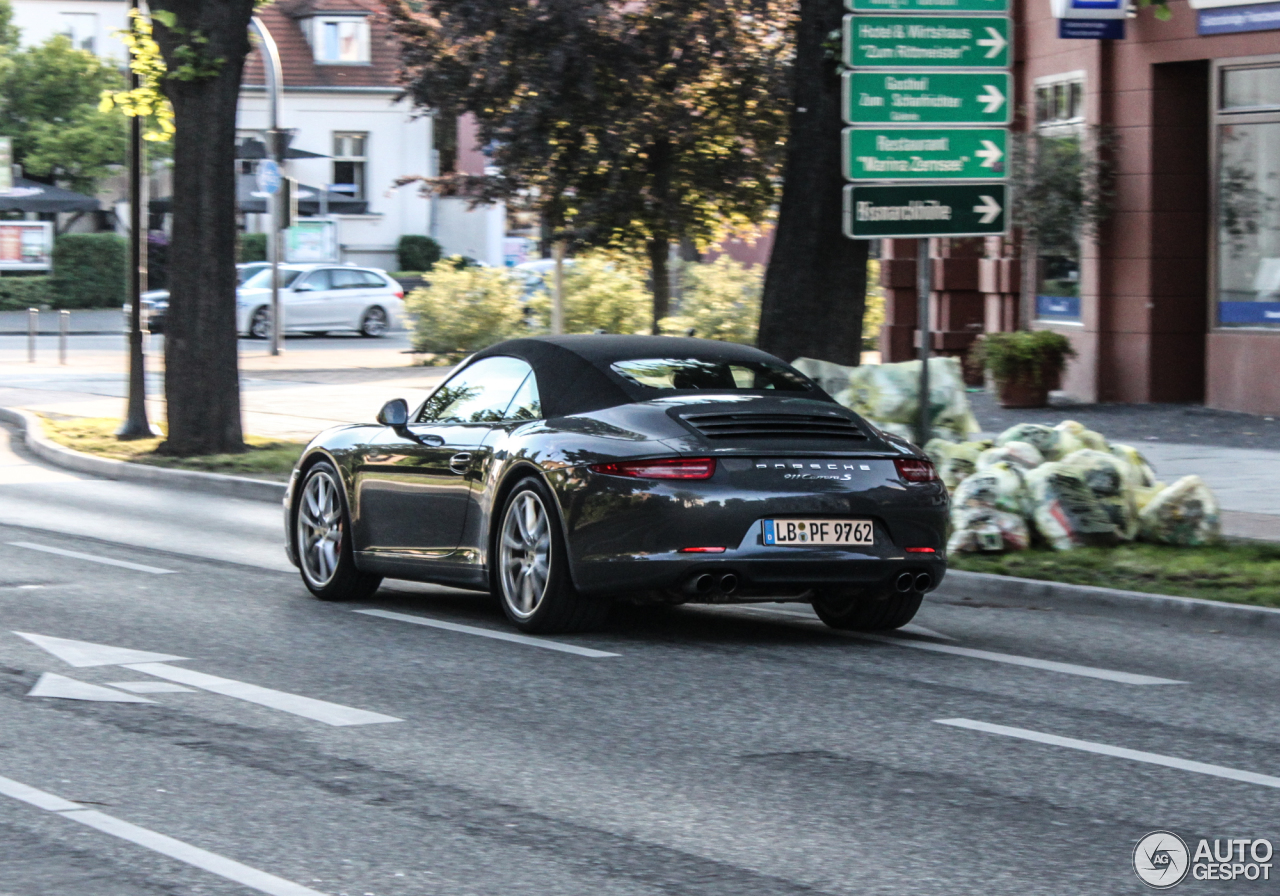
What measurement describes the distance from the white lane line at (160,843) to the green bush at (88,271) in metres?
Answer: 48.6

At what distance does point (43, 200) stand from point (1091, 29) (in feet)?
120

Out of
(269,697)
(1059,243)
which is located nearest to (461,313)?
(1059,243)

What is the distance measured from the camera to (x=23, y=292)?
51.0 metres

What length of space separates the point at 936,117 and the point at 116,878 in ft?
30.2

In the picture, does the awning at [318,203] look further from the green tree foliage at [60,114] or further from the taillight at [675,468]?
the taillight at [675,468]

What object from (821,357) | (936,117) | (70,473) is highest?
(936,117)

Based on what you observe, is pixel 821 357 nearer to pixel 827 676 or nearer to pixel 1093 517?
pixel 1093 517

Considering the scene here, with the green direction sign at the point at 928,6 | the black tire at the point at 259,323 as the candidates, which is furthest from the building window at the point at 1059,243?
the black tire at the point at 259,323

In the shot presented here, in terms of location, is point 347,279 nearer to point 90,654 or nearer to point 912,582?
point 90,654

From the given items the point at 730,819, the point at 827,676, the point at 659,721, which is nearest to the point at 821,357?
the point at 827,676

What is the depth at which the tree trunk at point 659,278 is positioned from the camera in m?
28.3

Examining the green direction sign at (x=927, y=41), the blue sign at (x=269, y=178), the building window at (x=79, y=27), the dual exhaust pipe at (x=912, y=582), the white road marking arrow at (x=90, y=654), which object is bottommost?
the white road marking arrow at (x=90, y=654)

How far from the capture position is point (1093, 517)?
38.2 feet

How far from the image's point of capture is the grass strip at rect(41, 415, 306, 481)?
58.3 feet
